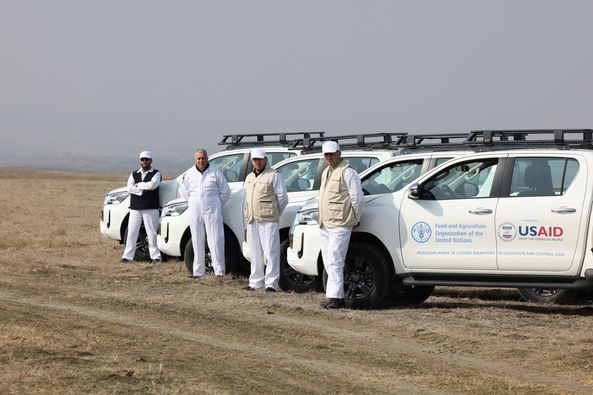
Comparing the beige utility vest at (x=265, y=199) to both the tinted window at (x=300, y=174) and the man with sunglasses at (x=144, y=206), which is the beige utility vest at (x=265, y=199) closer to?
the tinted window at (x=300, y=174)

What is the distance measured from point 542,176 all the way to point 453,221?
101 cm

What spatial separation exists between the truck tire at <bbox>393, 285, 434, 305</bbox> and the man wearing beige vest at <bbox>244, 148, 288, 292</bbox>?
5.48 feet

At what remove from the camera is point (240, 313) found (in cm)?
1245

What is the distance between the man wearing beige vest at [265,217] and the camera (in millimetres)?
14695

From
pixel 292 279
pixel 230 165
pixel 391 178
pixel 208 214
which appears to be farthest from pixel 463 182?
pixel 230 165

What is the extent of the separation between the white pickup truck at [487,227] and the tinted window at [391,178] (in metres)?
0.89

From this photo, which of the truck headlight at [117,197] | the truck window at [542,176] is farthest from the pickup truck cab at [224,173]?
the truck window at [542,176]

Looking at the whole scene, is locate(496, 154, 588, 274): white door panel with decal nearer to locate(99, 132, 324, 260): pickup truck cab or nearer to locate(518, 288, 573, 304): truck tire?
locate(518, 288, 573, 304): truck tire

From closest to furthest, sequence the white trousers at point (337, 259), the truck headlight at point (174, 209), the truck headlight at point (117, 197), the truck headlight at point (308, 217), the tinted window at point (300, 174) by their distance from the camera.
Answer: the white trousers at point (337, 259), the truck headlight at point (308, 217), the tinted window at point (300, 174), the truck headlight at point (174, 209), the truck headlight at point (117, 197)

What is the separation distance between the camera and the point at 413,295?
13836 mm

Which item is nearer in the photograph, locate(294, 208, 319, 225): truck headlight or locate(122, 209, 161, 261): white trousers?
locate(294, 208, 319, 225): truck headlight

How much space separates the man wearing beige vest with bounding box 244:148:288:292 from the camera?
14.7 metres

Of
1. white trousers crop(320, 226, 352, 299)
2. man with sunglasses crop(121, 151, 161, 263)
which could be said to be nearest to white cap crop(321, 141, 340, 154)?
white trousers crop(320, 226, 352, 299)

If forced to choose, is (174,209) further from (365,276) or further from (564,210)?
(564,210)
